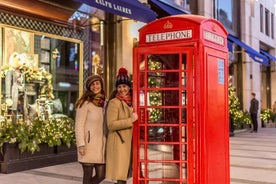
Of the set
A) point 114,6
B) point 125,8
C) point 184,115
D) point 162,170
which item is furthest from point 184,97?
point 125,8

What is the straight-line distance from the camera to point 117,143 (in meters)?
4.95

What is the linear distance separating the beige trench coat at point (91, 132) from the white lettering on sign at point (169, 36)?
1041 millimetres

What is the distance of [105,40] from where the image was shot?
11.7 m

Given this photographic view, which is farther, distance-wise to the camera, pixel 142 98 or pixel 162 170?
pixel 162 170

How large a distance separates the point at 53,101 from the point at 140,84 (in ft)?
21.0

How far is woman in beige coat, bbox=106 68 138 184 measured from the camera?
490cm

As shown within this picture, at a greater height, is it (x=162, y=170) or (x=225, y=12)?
(x=225, y=12)

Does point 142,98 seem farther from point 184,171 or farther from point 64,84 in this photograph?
point 64,84

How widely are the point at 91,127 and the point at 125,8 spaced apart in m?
4.16

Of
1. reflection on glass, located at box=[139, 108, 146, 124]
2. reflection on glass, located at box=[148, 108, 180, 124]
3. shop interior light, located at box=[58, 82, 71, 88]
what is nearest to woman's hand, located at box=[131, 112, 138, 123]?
reflection on glass, located at box=[139, 108, 146, 124]

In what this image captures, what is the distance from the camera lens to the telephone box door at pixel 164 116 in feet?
15.2

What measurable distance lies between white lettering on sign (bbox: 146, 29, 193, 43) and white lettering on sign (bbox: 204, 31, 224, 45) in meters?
0.20

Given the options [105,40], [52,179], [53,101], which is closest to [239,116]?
[105,40]

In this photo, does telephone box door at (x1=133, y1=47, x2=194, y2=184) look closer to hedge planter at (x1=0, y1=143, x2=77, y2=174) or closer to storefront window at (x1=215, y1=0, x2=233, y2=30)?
hedge planter at (x1=0, y1=143, x2=77, y2=174)
